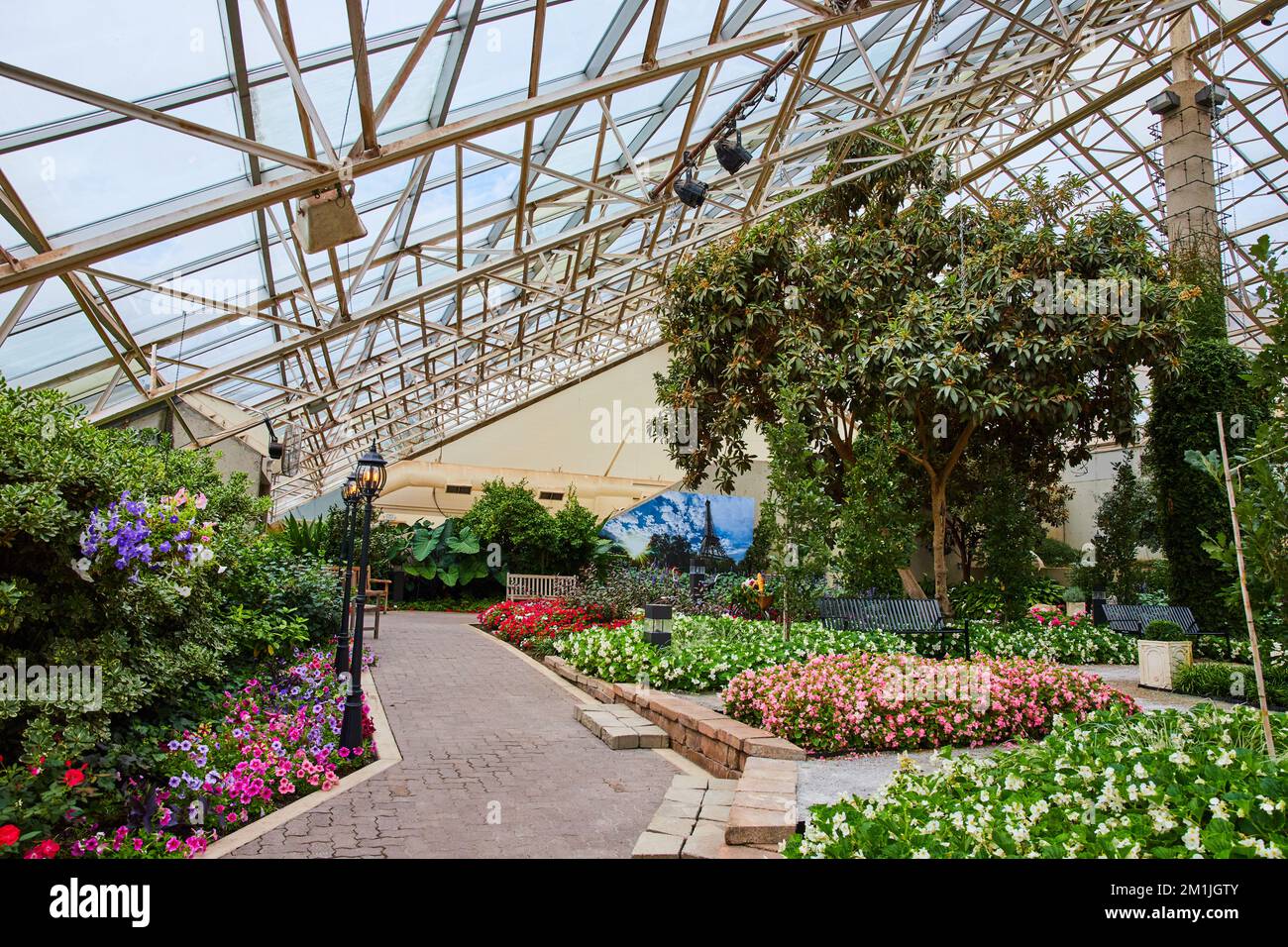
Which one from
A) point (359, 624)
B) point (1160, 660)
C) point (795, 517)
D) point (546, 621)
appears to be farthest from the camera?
point (546, 621)

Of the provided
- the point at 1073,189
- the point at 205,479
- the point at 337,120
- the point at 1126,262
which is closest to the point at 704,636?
the point at 205,479

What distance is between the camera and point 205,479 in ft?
30.0

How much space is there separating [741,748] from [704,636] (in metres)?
4.36

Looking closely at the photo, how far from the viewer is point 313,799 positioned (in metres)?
4.89

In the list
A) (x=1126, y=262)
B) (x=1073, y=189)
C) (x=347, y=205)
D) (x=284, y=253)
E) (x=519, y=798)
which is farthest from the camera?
(x=1073, y=189)

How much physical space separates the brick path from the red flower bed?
3277mm

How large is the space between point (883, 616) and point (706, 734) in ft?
15.7

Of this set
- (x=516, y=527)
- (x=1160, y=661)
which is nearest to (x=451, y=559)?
(x=516, y=527)

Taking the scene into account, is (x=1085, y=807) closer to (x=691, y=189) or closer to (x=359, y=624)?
(x=359, y=624)

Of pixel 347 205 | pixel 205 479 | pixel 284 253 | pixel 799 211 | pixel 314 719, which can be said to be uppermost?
pixel 799 211

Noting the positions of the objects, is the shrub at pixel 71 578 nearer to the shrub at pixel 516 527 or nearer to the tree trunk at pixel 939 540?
the tree trunk at pixel 939 540

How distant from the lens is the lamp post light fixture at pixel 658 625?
9383 mm

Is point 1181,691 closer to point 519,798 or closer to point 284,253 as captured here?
point 519,798

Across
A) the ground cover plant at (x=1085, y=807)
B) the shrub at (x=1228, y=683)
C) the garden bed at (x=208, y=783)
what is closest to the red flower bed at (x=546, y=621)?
the garden bed at (x=208, y=783)
